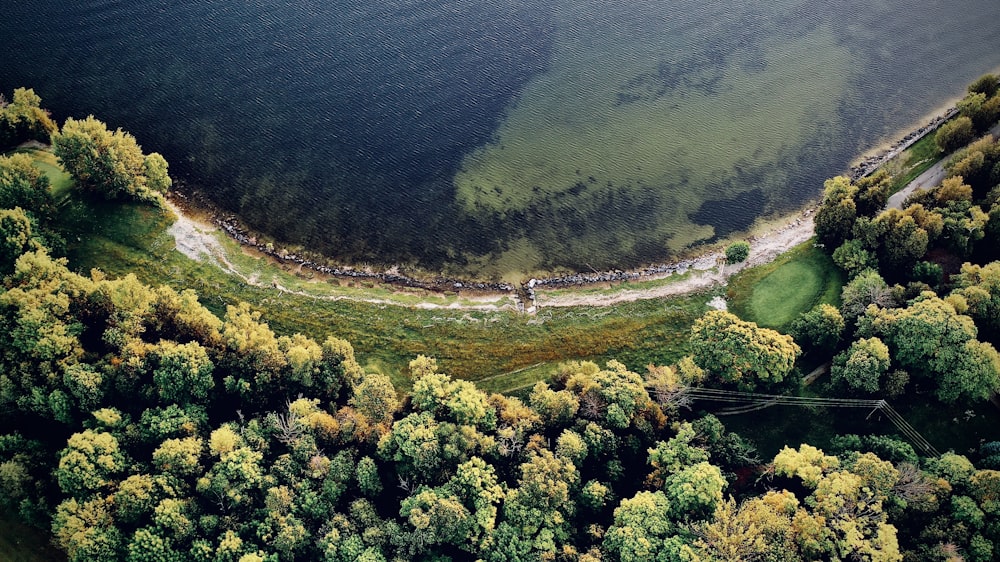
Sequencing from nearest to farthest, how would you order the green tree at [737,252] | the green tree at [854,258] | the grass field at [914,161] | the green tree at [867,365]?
the green tree at [867,365]
the green tree at [854,258]
the green tree at [737,252]
the grass field at [914,161]

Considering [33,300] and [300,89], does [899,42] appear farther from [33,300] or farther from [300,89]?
[33,300]

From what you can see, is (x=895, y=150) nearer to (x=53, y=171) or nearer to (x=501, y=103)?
(x=501, y=103)

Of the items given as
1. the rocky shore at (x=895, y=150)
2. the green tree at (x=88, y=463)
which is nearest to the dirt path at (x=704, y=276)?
the rocky shore at (x=895, y=150)

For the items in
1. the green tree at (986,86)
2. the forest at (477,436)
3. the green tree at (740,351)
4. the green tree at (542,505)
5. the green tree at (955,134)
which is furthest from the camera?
the green tree at (986,86)

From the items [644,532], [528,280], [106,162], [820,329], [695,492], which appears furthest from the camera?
[528,280]

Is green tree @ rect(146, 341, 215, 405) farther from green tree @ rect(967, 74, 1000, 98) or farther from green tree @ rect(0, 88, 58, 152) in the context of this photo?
green tree @ rect(967, 74, 1000, 98)

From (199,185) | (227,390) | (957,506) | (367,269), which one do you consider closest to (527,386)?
(367,269)

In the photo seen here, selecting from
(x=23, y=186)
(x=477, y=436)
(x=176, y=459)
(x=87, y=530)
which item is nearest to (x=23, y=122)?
(x=23, y=186)

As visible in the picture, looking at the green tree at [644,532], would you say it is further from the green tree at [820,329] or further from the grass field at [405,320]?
the green tree at [820,329]
